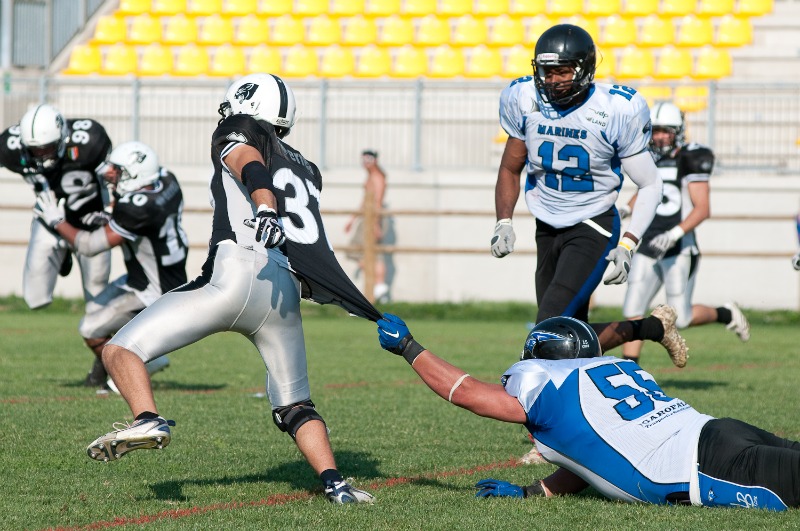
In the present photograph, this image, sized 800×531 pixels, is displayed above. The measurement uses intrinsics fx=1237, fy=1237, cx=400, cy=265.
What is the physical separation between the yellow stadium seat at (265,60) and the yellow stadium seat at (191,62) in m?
0.69

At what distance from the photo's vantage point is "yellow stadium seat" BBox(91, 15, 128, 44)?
1920 centimetres

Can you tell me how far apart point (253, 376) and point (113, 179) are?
1.97m

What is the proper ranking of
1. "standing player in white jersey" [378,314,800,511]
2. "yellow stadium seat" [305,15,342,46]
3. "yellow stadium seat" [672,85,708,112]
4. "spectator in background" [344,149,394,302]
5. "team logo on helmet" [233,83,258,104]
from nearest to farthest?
1. "standing player in white jersey" [378,314,800,511]
2. "team logo on helmet" [233,83,258,104]
3. "yellow stadium seat" [672,85,708,112]
4. "spectator in background" [344,149,394,302]
5. "yellow stadium seat" [305,15,342,46]

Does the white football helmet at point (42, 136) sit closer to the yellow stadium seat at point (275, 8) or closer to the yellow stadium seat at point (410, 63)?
the yellow stadium seat at point (410, 63)

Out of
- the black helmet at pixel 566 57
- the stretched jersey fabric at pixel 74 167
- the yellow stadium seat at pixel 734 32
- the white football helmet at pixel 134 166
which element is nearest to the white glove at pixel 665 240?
the black helmet at pixel 566 57

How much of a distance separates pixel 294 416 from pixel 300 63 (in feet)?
46.3

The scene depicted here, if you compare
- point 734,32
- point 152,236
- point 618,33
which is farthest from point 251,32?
point 152,236

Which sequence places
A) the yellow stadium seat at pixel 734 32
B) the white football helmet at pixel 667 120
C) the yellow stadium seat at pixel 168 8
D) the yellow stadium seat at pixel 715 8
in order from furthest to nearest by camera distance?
the yellow stadium seat at pixel 168 8, the yellow stadium seat at pixel 715 8, the yellow stadium seat at pixel 734 32, the white football helmet at pixel 667 120

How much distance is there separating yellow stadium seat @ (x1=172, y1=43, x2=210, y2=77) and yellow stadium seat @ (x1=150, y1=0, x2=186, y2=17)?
999 mm

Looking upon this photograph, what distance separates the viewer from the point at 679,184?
919 centimetres

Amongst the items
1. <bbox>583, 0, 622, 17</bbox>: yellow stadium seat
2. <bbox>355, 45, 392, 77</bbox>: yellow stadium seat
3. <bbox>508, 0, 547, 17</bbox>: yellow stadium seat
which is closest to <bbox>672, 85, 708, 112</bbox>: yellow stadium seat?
<bbox>583, 0, 622, 17</bbox>: yellow stadium seat

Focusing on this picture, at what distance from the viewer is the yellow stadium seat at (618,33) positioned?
17.7m

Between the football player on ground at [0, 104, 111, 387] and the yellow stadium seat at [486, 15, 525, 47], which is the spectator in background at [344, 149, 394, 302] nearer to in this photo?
the yellow stadium seat at [486, 15, 525, 47]

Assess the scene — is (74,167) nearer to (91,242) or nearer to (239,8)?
(91,242)
